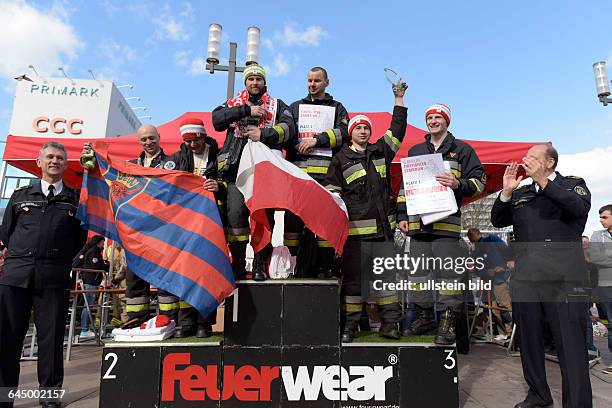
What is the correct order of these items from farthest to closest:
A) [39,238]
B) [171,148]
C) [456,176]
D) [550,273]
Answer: [171,148] < [456,176] < [39,238] < [550,273]

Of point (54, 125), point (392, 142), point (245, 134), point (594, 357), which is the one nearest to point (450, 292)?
point (392, 142)

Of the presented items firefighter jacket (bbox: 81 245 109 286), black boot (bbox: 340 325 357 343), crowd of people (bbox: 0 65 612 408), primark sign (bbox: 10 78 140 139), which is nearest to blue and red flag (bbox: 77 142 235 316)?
crowd of people (bbox: 0 65 612 408)

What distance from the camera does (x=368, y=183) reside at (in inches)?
127

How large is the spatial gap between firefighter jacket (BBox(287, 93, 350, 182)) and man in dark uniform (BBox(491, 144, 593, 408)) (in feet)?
4.59

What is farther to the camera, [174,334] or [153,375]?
[174,334]

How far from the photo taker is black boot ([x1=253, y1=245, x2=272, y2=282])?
293 centimetres

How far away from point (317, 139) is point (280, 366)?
71.6 inches

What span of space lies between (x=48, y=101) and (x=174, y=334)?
72.7 ft

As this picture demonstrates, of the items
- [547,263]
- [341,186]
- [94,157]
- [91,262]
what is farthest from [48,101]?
[547,263]

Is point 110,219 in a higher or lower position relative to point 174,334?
higher

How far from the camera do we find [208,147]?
349cm

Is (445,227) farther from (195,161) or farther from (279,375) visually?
Answer: (195,161)

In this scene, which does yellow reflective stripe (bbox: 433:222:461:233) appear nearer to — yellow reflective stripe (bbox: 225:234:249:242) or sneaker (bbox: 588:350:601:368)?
yellow reflective stripe (bbox: 225:234:249:242)

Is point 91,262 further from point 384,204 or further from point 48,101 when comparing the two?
point 48,101
